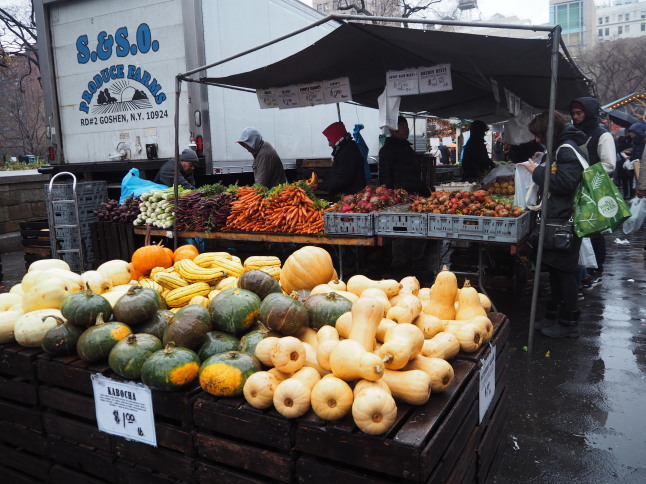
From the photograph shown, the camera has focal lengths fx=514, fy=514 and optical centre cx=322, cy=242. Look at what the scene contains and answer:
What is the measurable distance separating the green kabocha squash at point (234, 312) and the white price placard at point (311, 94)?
5.68m

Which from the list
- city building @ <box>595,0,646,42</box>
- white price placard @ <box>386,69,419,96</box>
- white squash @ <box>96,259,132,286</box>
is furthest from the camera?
city building @ <box>595,0,646,42</box>

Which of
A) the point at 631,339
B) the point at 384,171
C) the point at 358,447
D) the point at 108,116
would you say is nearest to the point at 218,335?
the point at 358,447

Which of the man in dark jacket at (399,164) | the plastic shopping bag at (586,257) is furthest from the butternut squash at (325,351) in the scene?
the man in dark jacket at (399,164)

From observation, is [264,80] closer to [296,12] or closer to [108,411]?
[296,12]

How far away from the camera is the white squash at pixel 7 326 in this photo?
2.96 metres

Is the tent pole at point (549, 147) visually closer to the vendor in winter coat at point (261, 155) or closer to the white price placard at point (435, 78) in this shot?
the white price placard at point (435, 78)

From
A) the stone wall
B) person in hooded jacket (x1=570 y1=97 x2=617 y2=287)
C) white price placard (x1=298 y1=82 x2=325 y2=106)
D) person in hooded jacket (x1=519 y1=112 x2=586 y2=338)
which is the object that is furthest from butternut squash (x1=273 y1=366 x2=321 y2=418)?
the stone wall

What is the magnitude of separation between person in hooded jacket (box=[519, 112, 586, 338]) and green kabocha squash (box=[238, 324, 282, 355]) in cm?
343

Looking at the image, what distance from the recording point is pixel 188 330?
2516 millimetres

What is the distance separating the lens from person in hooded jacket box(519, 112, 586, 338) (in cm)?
504

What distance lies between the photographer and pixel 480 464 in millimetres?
2596

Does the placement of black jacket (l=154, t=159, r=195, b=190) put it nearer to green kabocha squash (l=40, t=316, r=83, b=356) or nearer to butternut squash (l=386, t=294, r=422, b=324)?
green kabocha squash (l=40, t=316, r=83, b=356)

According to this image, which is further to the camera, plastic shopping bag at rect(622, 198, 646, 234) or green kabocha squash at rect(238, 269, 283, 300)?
plastic shopping bag at rect(622, 198, 646, 234)

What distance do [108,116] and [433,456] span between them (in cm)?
877
